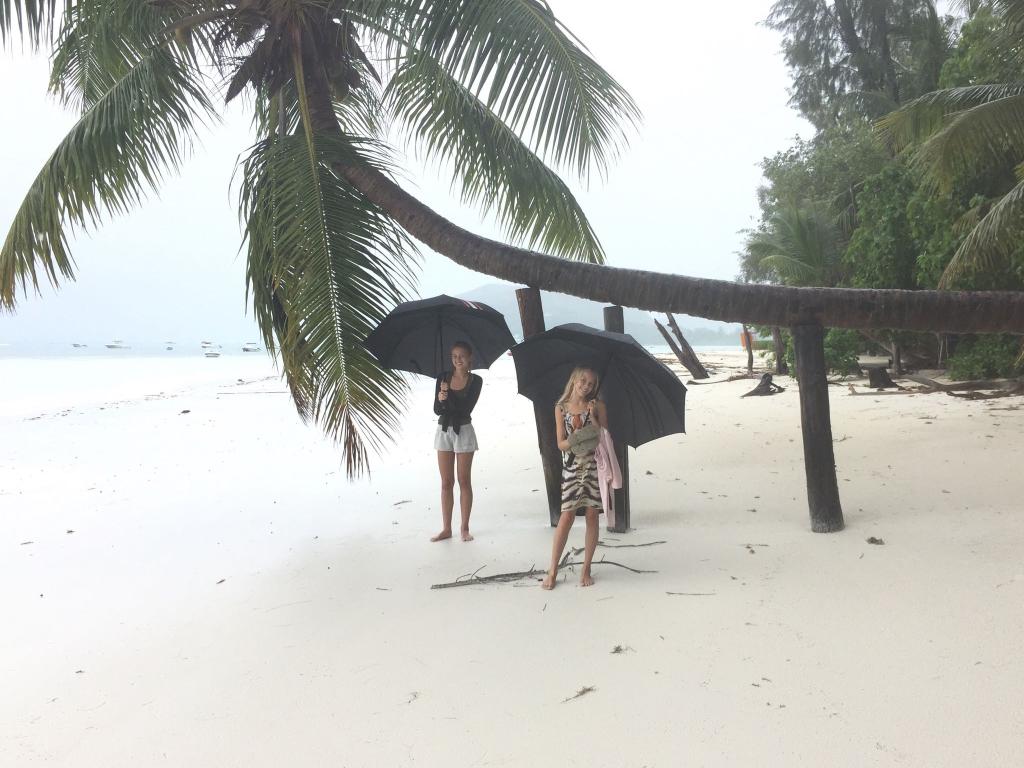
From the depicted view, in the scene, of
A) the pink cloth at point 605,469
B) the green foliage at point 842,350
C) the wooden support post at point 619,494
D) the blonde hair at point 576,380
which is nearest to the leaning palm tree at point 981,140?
the green foliage at point 842,350

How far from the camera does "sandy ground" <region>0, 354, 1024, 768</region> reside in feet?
8.99

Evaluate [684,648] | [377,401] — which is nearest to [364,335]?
[377,401]

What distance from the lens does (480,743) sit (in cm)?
273

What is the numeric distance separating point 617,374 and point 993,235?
782 centimetres

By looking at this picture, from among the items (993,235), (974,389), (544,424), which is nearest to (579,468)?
(544,424)

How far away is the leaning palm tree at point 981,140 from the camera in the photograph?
9.35 m

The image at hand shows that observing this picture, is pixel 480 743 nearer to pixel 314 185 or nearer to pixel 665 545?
pixel 665 545

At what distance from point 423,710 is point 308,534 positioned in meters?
3.15

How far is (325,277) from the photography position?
5.20 metres

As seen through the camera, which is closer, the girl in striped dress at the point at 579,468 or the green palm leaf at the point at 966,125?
the girl in striped dress at the point at 579,468

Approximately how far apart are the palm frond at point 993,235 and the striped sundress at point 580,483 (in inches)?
318

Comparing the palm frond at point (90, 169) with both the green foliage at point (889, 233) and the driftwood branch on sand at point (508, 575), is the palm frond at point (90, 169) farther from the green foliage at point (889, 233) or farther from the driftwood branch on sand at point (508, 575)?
the green foliage at point (889, 233)

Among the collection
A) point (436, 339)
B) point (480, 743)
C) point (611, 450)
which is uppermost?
point (436, 339)

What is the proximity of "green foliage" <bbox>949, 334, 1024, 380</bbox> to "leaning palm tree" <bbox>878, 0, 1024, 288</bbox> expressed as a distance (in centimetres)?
164
